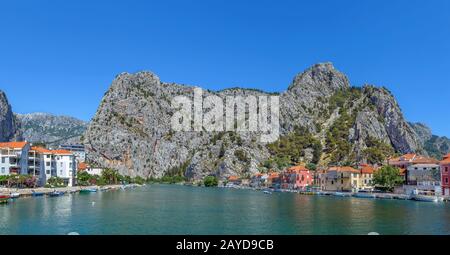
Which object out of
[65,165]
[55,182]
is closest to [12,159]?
[55,182]

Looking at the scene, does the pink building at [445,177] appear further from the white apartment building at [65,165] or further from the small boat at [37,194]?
the white apartment building at [65,165]

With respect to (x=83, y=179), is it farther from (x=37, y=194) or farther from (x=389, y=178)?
(x=389, y=178)

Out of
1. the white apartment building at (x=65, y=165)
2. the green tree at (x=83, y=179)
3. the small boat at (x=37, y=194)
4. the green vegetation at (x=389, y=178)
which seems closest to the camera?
the small boat at (x=37, y=194)

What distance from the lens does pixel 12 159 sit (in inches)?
4894

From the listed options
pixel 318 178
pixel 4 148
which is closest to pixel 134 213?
pixel 4 148

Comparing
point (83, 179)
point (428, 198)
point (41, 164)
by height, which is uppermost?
point (41, 164)

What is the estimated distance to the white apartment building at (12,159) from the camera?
405 feet

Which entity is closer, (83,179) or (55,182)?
(55,182)

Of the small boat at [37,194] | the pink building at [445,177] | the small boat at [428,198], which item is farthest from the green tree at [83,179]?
the pink building at [445,177]

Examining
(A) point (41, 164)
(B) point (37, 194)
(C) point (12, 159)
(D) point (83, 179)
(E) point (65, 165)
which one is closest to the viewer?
(B) point (37, 194)

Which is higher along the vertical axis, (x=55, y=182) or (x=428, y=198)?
(x=55, y=182)

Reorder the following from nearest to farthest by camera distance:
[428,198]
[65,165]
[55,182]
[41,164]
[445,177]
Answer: [428,198], [445,177], [41,164], [55,182], [65,165]

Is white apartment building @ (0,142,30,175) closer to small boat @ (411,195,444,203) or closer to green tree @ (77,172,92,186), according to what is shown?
green tree @ (77,172,92,186)
